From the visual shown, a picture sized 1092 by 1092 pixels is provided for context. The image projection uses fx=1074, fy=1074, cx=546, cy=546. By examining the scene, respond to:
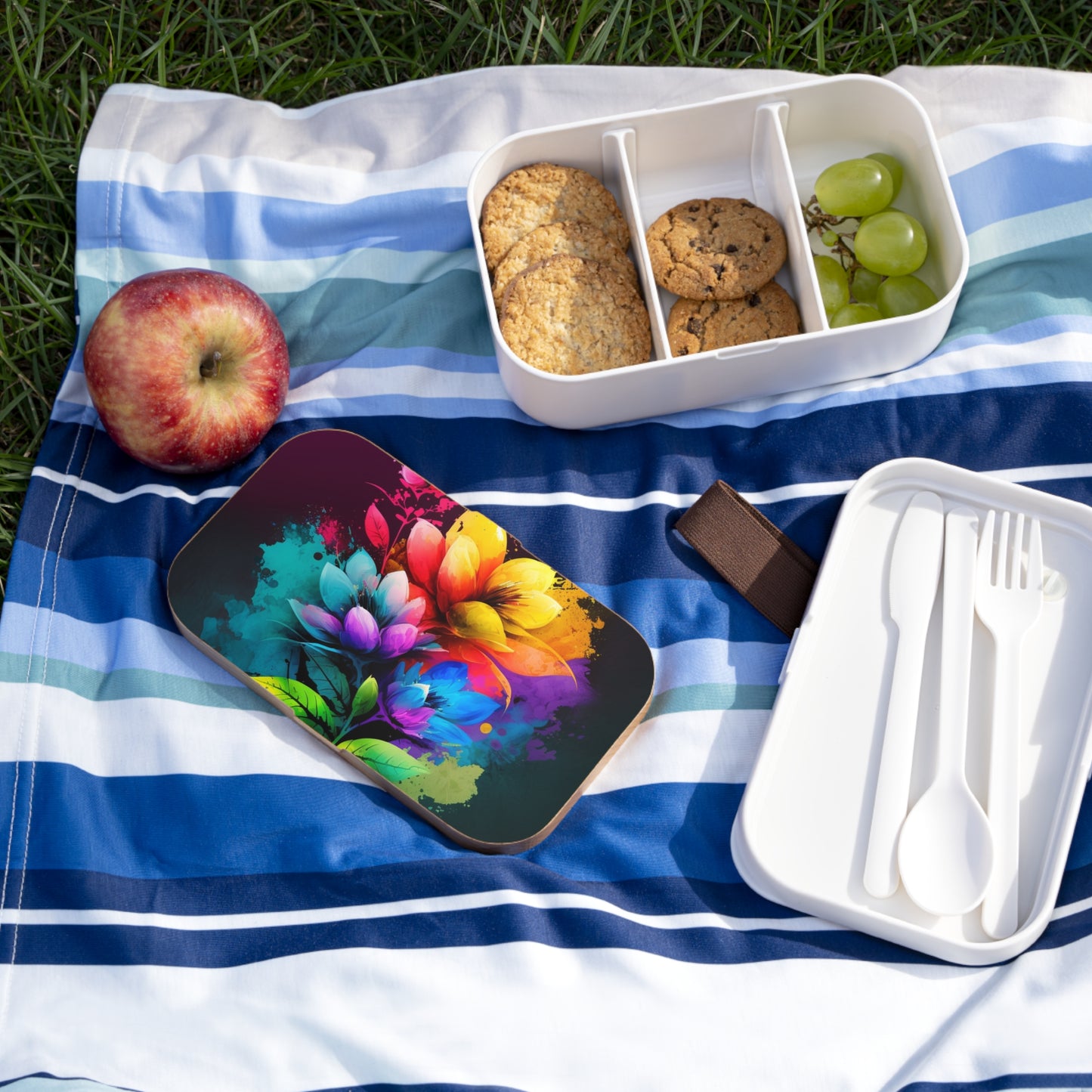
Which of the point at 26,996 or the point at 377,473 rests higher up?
the point at 377,473

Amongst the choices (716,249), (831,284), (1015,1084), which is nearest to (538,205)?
(716,249)

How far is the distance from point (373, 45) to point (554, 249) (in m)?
0.39

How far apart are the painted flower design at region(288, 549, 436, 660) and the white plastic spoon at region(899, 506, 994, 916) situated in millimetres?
440

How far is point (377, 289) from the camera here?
1.08 m

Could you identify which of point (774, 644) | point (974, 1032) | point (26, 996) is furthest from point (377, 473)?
point (974, 1032)

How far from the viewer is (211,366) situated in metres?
0.99

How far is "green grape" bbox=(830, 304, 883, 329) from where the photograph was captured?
1001 millimetres

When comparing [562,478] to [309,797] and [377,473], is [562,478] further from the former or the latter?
[309,797]

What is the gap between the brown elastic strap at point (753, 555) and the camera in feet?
3.17

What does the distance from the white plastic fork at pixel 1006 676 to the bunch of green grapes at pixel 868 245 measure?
222mm

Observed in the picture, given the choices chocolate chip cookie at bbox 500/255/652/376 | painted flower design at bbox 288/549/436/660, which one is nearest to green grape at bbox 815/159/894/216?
chocolate chip cookie at bbox 500/255/652/376

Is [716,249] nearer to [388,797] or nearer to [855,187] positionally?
[855,187]

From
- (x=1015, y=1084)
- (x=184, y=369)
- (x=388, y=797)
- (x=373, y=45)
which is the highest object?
(x=373, y=45)

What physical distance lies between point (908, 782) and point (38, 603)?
799mm
